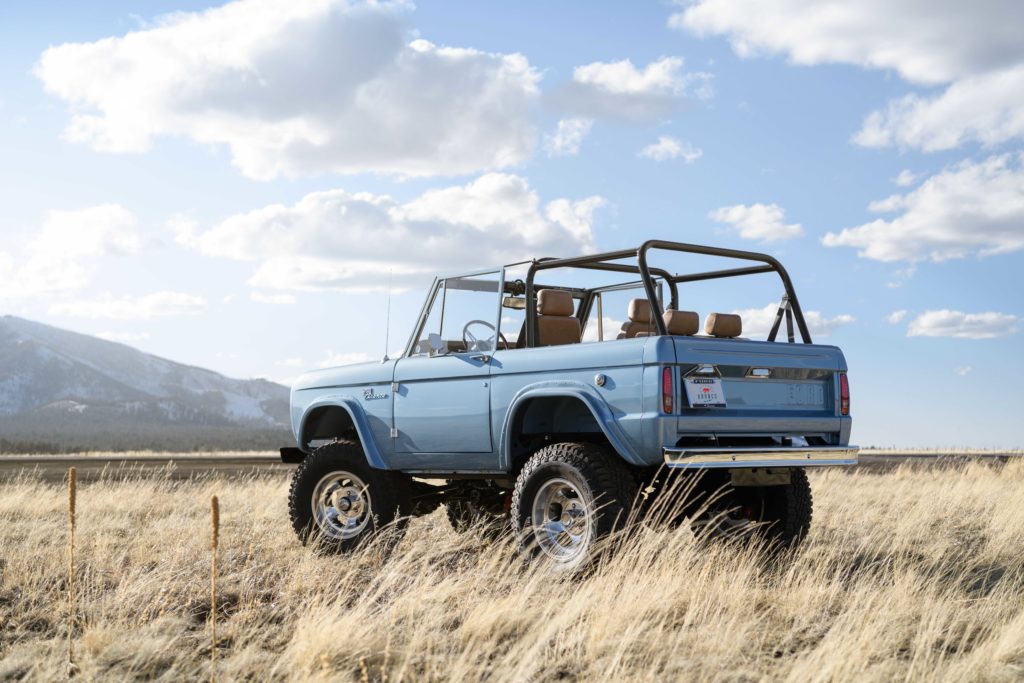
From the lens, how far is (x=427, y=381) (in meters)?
8.09

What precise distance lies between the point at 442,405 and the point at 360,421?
1.01 metres

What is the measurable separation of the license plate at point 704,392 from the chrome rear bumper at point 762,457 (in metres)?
0.31

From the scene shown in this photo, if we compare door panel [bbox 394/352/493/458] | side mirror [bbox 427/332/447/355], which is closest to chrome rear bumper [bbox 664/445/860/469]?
door panel [bbox 394/352/493/458]

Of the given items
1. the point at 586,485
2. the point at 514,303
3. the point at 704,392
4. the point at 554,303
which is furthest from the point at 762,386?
the point at 514,303

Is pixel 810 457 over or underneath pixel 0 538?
over

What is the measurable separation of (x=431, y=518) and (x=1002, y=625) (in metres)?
6.11

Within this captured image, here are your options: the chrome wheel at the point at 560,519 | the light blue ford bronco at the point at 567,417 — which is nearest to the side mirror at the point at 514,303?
the light blue ford bronco at the point at 567,417

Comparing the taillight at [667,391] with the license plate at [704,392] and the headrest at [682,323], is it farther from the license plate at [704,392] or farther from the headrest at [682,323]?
the headrest at [682,323]

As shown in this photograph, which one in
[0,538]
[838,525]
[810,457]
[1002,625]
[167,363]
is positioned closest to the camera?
[1002,625]

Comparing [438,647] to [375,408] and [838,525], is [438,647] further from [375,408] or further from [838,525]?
[838,525]

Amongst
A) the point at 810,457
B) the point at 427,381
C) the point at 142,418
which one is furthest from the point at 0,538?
the point at 142,418

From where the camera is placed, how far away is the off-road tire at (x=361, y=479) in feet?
27.9

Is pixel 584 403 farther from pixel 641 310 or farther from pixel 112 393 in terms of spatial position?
pixel 112 393

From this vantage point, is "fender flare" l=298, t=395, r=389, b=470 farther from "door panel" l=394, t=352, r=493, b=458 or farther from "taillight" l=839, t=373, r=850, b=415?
"taillight" l=839, t=373, r=850, b=415
